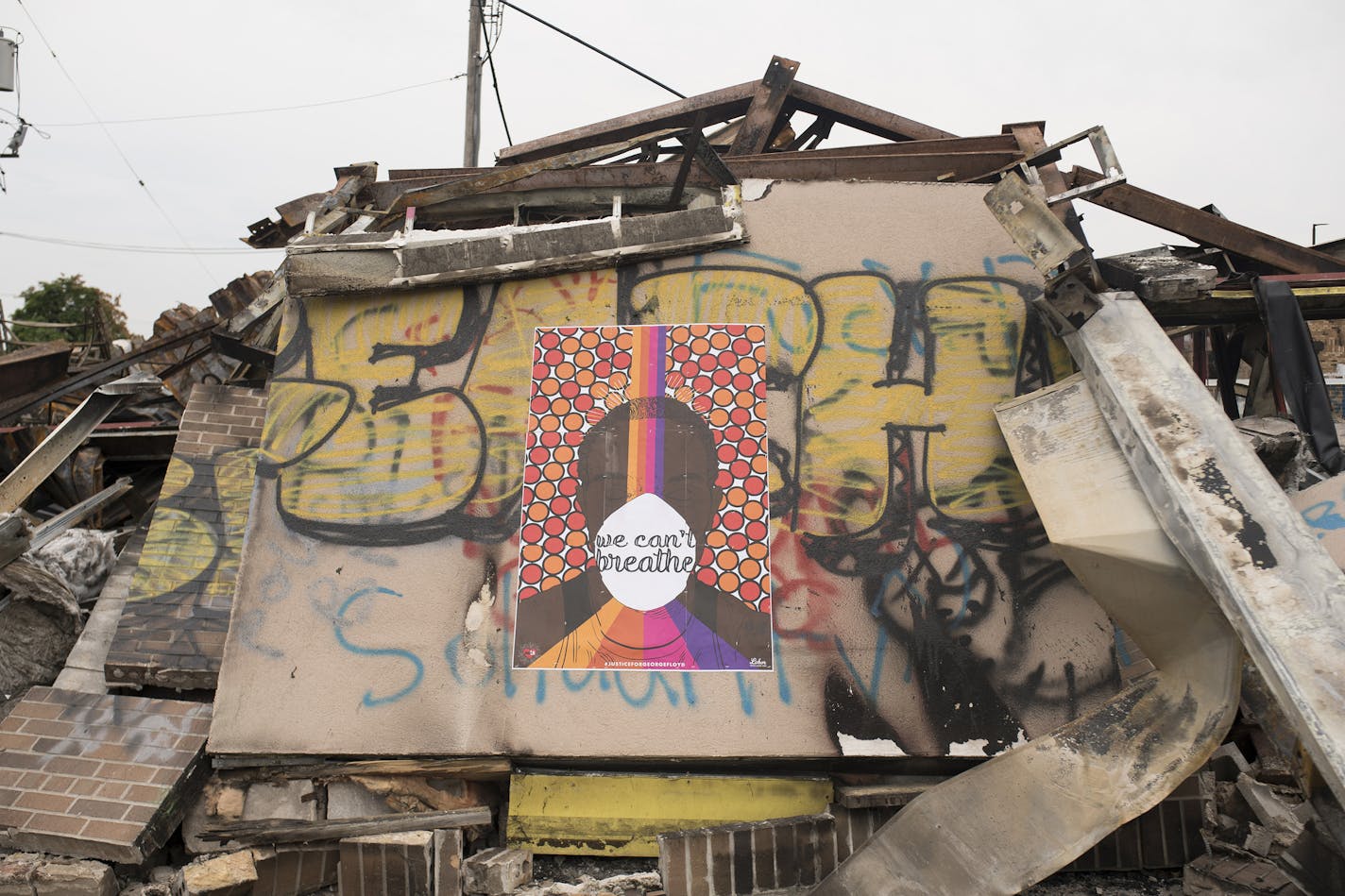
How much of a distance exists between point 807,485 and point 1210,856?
2667 millimetres

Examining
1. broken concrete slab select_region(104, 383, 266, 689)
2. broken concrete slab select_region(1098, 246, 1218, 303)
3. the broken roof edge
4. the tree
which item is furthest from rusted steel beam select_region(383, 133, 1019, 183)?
the tree

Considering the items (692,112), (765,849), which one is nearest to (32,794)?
(765,849)

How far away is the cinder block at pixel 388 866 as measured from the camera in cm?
395

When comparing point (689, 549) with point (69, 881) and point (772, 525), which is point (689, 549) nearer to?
point (772, 525)

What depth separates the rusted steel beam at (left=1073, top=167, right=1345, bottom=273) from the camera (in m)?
5.17

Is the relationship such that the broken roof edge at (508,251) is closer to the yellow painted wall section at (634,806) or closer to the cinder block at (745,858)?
the yellow painted wall section at (634,806)

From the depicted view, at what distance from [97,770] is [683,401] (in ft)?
12.2

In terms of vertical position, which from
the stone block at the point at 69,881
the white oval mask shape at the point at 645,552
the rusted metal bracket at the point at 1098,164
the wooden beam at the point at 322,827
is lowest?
the stone block at the point at 69,881

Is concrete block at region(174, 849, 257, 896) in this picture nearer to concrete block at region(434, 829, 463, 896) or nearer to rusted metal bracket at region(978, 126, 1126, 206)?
concrete block at region(434, 829, 463, 896)

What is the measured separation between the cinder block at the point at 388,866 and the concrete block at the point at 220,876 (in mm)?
446

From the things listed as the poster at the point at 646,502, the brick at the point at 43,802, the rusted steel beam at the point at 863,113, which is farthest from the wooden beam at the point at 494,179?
the brick at the point at 43,802

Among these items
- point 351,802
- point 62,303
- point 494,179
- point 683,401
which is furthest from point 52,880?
point 62,303

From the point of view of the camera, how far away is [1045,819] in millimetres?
3277

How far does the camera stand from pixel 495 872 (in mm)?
3959
